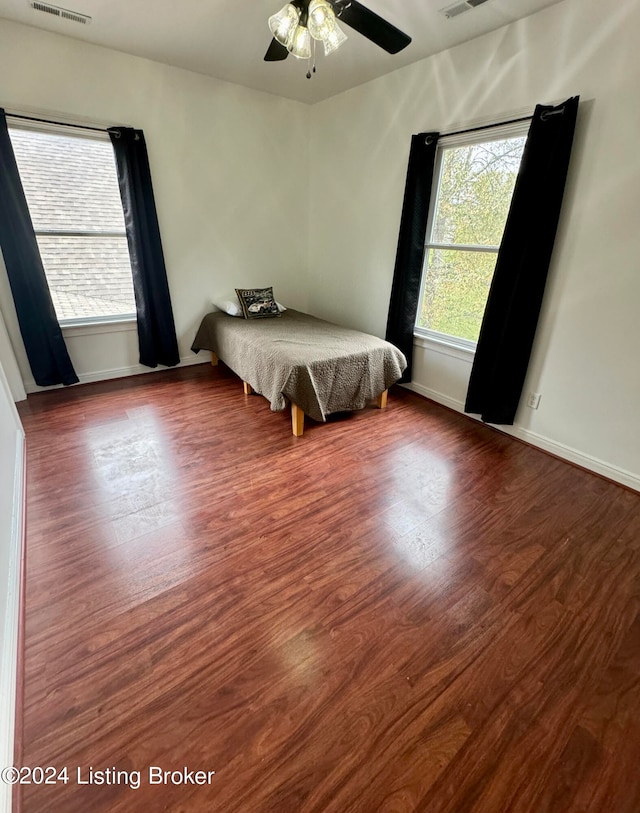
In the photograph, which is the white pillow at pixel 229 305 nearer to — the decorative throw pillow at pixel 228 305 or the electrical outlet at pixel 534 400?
the decorative throw pillow at pixel 228 305

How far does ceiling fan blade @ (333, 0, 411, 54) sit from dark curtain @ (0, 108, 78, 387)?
247 centimetres

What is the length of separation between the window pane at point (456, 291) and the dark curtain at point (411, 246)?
0.35ft

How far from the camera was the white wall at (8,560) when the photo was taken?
41.0 inches

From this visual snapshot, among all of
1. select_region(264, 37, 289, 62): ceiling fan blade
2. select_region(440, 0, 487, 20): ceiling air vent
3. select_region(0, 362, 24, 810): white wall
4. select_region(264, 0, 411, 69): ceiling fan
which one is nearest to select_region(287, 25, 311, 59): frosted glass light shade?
select_region(264, 0, 411, 69): ceiling fan

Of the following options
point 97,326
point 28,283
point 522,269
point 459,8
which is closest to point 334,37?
point 459,8

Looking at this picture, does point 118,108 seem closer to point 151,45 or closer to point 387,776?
point 151,45

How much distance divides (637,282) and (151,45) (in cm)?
364

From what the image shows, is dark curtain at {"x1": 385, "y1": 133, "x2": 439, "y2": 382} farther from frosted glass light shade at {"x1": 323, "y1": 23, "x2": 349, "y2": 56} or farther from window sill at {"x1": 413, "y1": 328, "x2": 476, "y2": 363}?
frosted glass light shade at {"x1": 323, "y1": 23, "x2": 349, "y2": 56}

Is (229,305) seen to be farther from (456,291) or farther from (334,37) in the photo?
(334,37)

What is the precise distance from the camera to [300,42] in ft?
5.84

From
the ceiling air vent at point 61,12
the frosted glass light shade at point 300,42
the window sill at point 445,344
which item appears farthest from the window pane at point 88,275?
the window sill at point 445,344

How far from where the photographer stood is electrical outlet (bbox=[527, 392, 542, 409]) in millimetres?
2613

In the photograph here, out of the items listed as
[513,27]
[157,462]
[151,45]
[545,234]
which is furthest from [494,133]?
[157,462]

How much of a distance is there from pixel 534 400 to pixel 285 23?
101 inches
